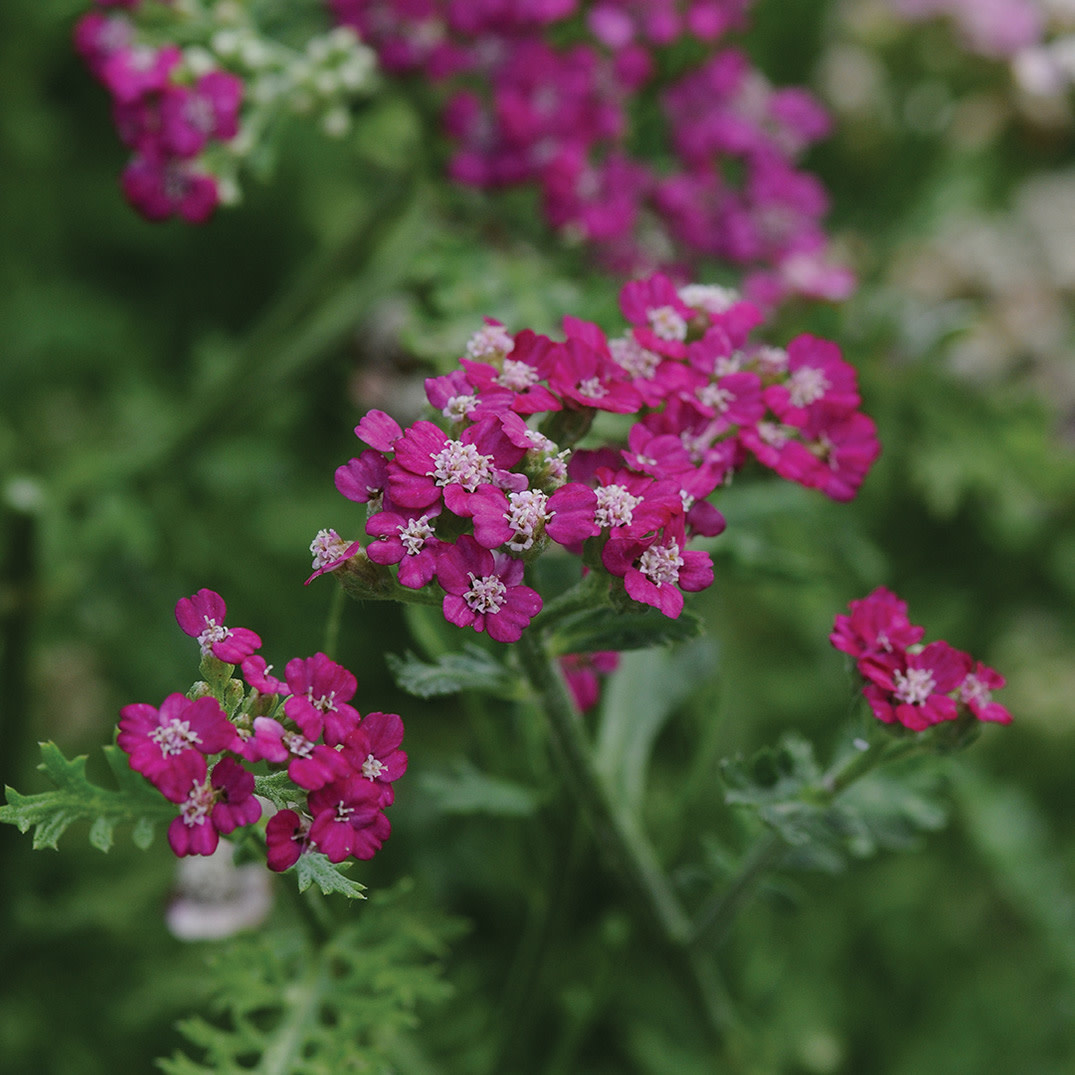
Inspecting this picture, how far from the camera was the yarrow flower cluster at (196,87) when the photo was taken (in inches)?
56.4

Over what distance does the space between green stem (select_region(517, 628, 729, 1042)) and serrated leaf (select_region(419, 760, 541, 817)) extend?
10 centimetres

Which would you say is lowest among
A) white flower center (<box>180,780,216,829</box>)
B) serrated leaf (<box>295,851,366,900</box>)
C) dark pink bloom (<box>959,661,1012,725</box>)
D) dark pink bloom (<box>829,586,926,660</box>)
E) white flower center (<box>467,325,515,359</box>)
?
dark pink bloom (<box>959,661,1012,725</box>)

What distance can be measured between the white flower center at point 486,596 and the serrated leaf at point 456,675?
110mm

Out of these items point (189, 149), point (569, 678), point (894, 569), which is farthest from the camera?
point (894, 569)

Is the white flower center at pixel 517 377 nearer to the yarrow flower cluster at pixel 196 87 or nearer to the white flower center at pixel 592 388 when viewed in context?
the white flower center at pixel 592 388

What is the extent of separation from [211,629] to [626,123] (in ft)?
3.96

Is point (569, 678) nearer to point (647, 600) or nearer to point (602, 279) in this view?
point (647, 600)

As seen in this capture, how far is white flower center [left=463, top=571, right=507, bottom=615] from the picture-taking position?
32.6 inches

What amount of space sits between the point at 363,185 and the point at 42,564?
1233 mm

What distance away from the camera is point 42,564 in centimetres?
183

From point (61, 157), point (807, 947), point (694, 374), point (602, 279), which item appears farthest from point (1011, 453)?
point (61, 157)

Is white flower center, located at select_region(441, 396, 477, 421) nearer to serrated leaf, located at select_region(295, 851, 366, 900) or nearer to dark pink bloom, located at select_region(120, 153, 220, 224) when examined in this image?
serrated leaf, located at select_region(295, 851, 366, 900)

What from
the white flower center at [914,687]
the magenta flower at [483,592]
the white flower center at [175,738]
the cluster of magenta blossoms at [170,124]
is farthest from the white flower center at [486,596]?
the cluster of magenta blossoms at [170,124]

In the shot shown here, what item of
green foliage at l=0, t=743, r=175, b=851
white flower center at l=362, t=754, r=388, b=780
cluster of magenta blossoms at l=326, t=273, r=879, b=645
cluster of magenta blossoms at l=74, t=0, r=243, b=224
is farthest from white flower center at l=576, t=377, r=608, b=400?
cluster of magenta blossoms at l=74, t=0, r=243, b=224
